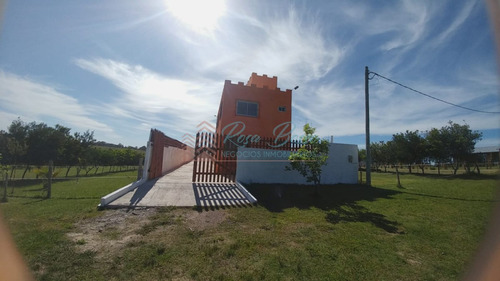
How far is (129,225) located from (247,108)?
11809 millimetres

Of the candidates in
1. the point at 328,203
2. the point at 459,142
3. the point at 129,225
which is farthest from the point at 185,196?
the point at 459,142

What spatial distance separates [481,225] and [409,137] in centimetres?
2381

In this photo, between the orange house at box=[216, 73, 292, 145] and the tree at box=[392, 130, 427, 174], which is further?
the tree at box=[392, 130, 427, 174]

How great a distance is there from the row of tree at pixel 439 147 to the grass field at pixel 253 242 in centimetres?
1802

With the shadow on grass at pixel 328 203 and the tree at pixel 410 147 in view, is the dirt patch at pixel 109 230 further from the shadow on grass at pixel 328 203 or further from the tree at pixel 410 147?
the tree at pixel 410 147

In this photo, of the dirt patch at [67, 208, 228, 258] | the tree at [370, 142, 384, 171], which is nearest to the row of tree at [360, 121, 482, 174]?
the tree at [370, 142, 384, 171]

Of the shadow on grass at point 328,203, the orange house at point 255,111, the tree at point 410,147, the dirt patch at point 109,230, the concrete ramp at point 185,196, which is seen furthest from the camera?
the tree at point 410,147

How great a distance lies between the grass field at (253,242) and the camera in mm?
2336

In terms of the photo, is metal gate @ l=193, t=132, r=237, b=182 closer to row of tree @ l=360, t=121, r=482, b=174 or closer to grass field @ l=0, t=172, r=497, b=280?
grass field @ l=0, t=172, r=497, b=280

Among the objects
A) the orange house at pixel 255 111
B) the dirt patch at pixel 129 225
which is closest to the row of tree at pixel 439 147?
the orange house at pixel 255 111

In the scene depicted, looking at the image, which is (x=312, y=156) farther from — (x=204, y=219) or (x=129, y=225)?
(x=129, y=225)

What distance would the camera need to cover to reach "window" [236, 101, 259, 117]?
14.3 meters

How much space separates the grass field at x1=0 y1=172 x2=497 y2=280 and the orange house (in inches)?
364

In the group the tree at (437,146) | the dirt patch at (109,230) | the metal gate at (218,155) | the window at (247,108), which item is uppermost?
the window at (247,108)
